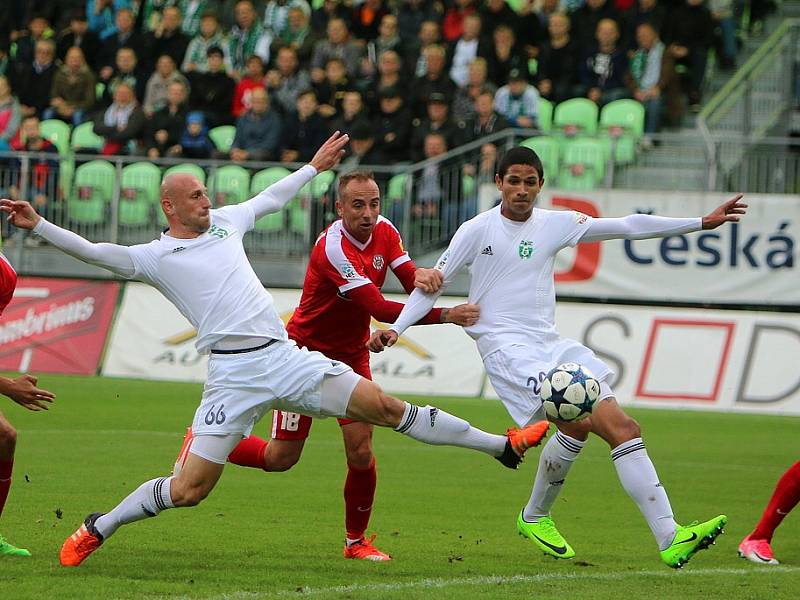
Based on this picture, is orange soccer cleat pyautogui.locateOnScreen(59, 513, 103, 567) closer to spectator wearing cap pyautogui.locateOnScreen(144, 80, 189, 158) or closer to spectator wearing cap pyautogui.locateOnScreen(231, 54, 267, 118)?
spectator wearing cap pyautogui.locateOnScreen(144, 80, 189, 158)

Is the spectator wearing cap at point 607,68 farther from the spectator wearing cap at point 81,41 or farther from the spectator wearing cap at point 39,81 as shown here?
the spectator wearing cap at point 39,81

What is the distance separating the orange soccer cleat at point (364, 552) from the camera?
329 inches

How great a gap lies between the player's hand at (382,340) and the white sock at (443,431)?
1.25 ft

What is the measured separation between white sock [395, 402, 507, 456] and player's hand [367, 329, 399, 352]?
0.38 meters

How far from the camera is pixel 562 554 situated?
8.46 m

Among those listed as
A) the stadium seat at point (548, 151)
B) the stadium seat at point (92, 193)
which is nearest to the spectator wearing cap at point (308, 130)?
the stadium seat at point (92, 193)

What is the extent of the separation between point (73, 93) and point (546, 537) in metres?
16.5

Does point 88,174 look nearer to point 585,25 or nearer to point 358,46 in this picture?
point 358,46

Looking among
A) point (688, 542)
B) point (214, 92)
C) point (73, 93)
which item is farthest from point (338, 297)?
point (73, 93)

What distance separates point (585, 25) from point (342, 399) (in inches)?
563

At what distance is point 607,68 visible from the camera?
66.8ft

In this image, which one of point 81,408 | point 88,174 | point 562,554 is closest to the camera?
point 562,554

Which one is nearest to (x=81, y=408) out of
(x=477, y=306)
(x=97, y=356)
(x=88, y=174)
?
(x=97, y=356)

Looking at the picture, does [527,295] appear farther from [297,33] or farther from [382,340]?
[297,33]
